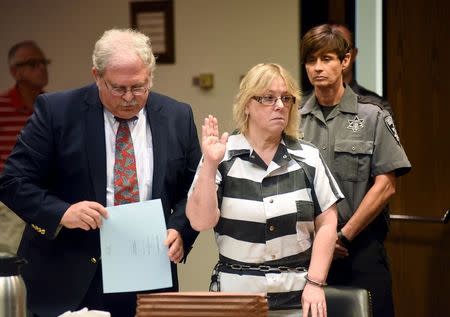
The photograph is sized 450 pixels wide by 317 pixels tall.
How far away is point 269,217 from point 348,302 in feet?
1.11

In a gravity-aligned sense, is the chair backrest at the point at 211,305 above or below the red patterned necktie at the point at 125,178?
below

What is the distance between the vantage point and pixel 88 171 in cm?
291

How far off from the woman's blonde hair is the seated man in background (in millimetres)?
2548

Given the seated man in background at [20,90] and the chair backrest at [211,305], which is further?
the seated man in background at [20,90]

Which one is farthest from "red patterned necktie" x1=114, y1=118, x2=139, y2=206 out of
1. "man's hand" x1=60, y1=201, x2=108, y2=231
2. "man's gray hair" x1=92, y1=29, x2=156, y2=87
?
"man's gray hair" x1=92, y1=29, x2=156, y2=87

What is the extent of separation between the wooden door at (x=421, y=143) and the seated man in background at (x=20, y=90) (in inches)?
79.1

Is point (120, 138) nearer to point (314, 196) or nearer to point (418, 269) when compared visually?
point (314, 196)

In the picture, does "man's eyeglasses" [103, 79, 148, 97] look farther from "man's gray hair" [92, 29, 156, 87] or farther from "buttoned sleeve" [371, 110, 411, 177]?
"buttoned sleeve" [371, 110, 411, 177]

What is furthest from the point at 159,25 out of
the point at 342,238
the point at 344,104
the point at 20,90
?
the point at 342,238

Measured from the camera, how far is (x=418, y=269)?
5.05 meters

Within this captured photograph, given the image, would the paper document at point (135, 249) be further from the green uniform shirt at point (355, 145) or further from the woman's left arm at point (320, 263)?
the green uniform shirt at point (355, 145)

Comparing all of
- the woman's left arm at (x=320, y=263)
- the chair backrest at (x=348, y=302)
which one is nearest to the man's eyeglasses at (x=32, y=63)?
the woman's left arm at (x=320, y=263)

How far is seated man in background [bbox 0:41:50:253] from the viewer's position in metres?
5.36

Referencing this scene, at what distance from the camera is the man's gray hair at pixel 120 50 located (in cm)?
283
